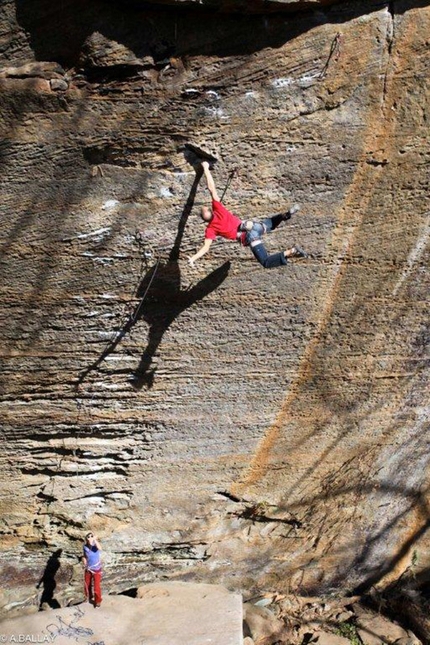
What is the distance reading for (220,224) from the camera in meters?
3.48

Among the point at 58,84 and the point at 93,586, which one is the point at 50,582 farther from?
the point at 58,84

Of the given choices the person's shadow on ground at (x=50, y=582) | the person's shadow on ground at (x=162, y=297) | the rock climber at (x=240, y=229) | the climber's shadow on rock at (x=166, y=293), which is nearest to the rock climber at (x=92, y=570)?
the person's shadow on ground at (x=50, y=582)

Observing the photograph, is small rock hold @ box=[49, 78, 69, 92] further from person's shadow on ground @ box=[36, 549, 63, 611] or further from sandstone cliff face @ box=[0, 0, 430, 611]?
person's shadow on ground @ box=[36, 549, 63, 611]

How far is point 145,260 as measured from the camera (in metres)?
3.77

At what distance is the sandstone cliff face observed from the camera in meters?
3.19

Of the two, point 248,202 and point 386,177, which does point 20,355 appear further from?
point 386,177

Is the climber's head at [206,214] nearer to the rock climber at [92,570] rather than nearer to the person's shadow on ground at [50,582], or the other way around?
the rock climber at [92,570]

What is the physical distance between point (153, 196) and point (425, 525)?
4.20 metres

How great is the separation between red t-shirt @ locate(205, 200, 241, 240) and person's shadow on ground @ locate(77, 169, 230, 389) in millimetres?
220

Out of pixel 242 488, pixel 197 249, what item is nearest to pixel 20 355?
pixel 197 249

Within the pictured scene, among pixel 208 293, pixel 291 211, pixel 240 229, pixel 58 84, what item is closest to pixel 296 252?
pixel 291 211

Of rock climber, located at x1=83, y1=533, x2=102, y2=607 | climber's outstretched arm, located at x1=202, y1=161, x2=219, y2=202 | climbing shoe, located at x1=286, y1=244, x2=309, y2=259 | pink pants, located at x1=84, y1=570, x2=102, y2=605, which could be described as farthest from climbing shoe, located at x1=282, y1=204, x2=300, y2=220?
pink pants, located at x1=84, y1=570, x2=102, y2=605

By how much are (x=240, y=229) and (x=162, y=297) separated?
2.23 ft

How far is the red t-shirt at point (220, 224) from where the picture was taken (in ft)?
11.4
